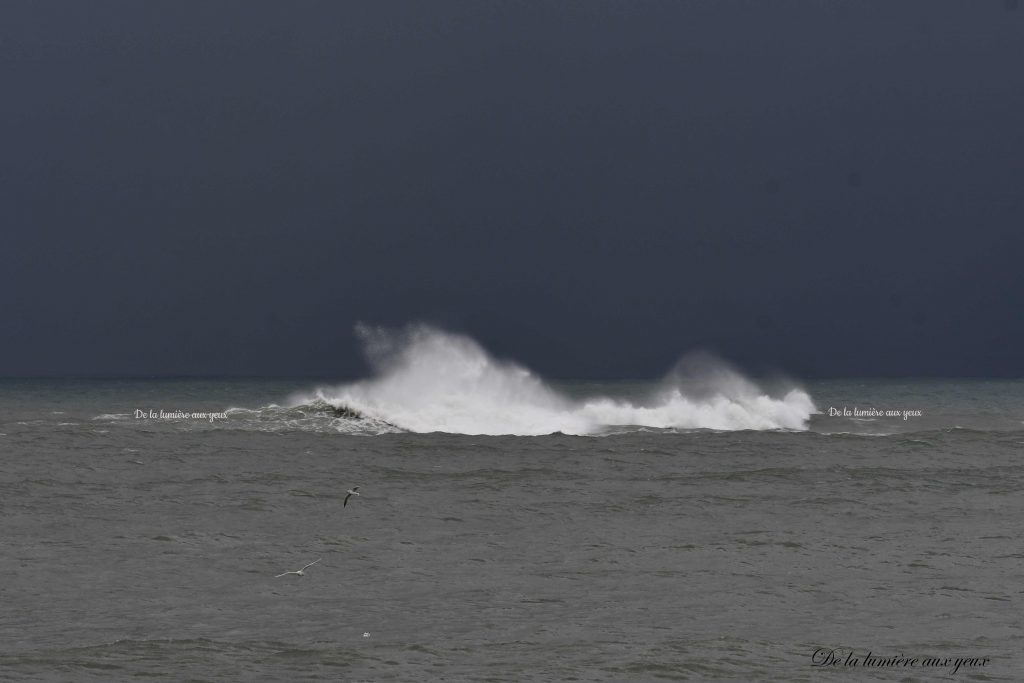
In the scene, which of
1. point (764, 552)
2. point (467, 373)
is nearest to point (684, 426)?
point (467, 373)

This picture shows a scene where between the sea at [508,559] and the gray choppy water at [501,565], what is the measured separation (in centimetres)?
7

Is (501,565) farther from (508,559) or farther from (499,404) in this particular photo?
(499,404)

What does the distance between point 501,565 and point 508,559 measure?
0.50m

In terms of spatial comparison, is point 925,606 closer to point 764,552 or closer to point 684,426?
point 764,552

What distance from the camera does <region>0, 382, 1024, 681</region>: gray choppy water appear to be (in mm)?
14109

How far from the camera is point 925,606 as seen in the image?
1655 cm

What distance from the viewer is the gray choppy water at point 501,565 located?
14109 millimetres

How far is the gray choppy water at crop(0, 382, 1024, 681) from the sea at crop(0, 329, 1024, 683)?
0.07m

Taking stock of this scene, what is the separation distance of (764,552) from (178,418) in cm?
3895

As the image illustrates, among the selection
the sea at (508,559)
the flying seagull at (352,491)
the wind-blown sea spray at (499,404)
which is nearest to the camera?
the sea at (508,559)

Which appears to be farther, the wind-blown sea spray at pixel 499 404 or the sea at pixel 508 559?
the wind-blown sea spray at pixel 499 404

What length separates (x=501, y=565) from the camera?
19578 mm

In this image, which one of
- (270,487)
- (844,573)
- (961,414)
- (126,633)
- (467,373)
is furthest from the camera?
(961,414)

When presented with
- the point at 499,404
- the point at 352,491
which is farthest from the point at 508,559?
the point at 499,404
